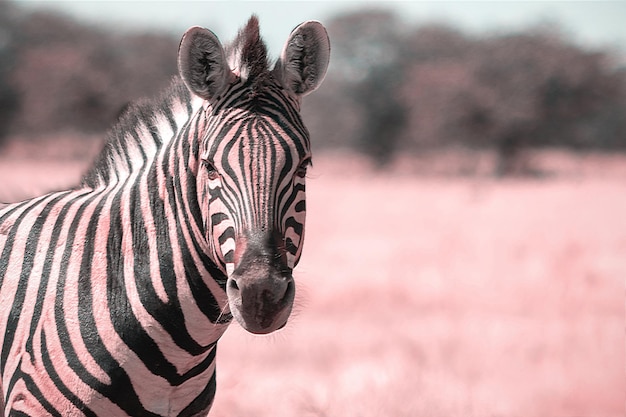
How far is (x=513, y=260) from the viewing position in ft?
45.4

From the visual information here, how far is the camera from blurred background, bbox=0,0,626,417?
804 centimetres

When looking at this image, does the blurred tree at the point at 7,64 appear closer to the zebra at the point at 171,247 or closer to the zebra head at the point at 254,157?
the zebra at the point at 171,247

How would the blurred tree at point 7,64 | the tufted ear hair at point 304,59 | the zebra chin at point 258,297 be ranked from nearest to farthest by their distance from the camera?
the zebra chin at point 258,297
the tufted ear hair at point 304,59
the blurred tree at point 7,64

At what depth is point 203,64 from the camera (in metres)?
3.55

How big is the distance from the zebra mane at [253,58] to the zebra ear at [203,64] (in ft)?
0.27

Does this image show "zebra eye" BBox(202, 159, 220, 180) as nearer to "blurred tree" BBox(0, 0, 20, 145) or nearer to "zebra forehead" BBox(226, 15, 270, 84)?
"zebra forehead" BBox(226, 15, 270, 84)

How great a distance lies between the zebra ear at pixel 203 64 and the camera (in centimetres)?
346

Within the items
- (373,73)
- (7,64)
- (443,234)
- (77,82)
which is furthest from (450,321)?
(7,64)


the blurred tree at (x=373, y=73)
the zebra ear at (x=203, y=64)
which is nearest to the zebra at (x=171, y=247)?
the zebra ear at (x=203, y=64)

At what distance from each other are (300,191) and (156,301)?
34.2 inches

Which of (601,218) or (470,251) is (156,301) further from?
(601,218)

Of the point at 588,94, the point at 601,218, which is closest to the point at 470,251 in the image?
the point at 601,218

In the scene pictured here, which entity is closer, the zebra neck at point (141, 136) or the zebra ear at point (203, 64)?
the zebra ear at point (203, 64)

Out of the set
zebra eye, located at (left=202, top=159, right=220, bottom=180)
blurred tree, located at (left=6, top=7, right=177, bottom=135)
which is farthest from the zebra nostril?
blurred tree, located at (left=6, top=7, right=177, bottom=135)
